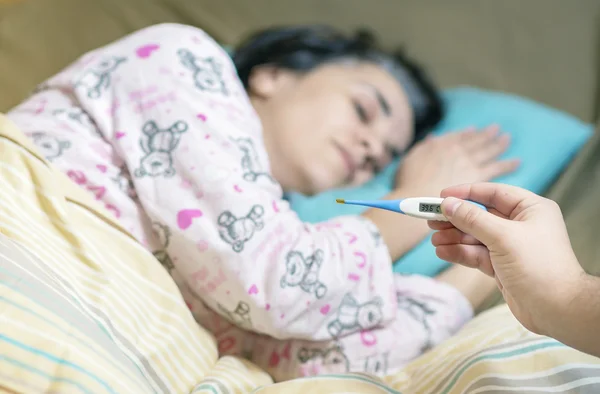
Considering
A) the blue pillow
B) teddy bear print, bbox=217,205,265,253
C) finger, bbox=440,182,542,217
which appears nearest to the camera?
finger, bbox=440,182,542,217

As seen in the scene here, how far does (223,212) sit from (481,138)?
1.96 ft

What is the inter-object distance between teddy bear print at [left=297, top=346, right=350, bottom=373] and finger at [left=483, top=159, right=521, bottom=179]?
1.53ft

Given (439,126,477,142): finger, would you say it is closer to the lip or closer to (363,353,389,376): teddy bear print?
the lip

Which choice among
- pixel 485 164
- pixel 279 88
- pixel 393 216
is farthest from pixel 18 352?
pixel 485 164

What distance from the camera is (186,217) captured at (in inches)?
29.5

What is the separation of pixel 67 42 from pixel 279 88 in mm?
465

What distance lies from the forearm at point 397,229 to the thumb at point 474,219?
34 cm

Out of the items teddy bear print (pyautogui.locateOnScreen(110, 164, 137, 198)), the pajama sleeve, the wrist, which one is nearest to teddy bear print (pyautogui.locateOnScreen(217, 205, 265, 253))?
the pajama sleeve

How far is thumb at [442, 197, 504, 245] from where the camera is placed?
0.53 metres

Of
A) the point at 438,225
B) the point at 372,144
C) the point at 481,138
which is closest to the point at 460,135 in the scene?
the point at 481,138

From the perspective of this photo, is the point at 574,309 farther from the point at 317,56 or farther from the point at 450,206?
the point at 317,56

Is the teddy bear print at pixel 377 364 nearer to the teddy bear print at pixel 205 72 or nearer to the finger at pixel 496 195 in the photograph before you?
the finger at pixel 496 195

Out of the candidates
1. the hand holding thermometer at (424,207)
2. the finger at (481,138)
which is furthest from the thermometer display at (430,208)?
the finger at (481,138)

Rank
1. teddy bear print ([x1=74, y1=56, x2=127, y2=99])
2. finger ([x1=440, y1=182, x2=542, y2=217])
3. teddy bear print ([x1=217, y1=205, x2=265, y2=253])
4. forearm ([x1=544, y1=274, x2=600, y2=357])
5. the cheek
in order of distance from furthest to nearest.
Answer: the cheek → teddy bear print ([x1=74, y1=56, x2=127, y2=99]) → teddy bear print ([x1=217, y1=205, x2=265, y2=253]) → finger ([x1=440, y1=182, x2=542, y2=217]) → forearm ([x1=544, y1=274, x2=600, y2=357])
